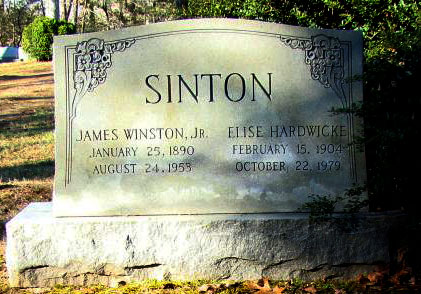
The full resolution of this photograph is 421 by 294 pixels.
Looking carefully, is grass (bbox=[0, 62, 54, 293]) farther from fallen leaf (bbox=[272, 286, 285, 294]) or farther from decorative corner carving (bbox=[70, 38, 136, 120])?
fallen leaf (bbox=[272, 286, 285, 294])

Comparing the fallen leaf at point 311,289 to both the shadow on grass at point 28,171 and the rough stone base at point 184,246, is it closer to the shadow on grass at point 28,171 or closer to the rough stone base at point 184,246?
the rough stone base at point 184,246

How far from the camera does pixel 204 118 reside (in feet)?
14.6

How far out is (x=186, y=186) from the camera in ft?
14.6

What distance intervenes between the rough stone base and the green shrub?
24405 millimetres

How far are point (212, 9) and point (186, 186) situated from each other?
159 inches

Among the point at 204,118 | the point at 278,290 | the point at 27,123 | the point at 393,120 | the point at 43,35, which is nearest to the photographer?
the point at 393,120

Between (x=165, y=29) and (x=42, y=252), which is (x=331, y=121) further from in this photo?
(x=42, y=252)

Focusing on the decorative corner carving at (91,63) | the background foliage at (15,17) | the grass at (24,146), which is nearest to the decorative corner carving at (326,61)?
the decorative corner carving at (91,63)

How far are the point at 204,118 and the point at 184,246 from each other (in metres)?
0.92

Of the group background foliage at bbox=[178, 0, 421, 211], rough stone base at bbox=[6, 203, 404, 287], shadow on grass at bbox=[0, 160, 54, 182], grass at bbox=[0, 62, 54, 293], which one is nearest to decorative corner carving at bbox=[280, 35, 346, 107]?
background foliage at bbox=[178, 0, 421, 211]

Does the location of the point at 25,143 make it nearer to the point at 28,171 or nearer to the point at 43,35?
the point at 28,171

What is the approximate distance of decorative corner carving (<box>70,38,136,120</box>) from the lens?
14.5ft

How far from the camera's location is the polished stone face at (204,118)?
175 inches

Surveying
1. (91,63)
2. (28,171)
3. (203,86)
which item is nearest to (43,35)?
(28,171)
